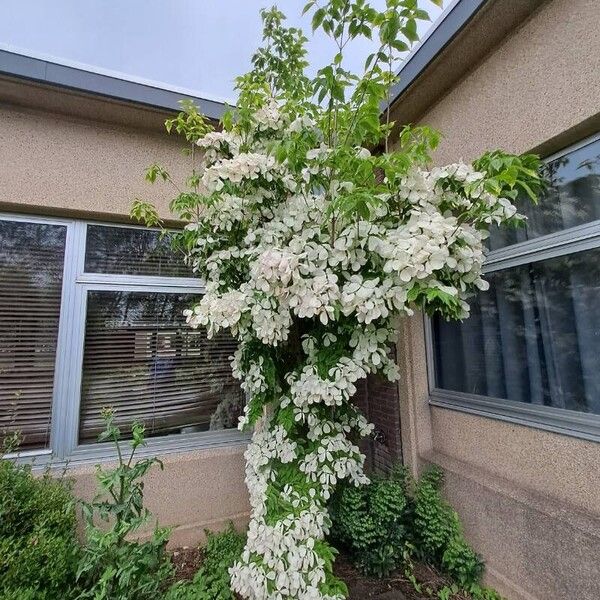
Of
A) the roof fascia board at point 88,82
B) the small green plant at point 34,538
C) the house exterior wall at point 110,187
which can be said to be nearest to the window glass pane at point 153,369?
the house exterior wall at point 110,187

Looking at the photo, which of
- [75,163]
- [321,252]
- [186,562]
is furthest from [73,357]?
[321,252]

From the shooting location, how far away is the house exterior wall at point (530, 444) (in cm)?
203

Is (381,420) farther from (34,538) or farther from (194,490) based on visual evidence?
(34,538)

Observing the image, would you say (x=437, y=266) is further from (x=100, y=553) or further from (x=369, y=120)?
(x=100, y=553)

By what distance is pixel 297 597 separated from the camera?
1.91 metres

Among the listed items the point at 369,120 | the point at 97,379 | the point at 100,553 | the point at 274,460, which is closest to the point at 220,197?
the point at 369,120

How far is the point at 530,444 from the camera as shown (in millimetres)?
2352

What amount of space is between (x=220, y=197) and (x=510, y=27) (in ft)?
8.12

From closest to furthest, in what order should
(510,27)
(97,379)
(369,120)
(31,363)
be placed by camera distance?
1. (369,120)
2. (510,27)
3. (31,363)
4. (97,379)

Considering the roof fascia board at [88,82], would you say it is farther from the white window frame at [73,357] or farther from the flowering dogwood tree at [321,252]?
the white window frame at [73,357]

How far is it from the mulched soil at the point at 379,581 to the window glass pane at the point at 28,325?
163cm

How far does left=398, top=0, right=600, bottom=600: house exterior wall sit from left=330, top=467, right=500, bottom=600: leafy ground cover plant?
138 mm

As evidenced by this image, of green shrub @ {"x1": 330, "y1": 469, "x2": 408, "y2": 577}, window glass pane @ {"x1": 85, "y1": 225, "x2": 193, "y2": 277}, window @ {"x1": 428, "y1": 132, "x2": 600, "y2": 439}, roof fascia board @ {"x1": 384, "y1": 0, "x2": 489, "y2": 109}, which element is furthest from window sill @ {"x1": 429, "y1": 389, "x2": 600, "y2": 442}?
window glass pane @ {"x1": 85, "y1": 225, "x2": 193, "y2": 277}

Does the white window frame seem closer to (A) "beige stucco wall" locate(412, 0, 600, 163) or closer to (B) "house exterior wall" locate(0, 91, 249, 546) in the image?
(B) "house exterior wall" locate(0, 91, 249, 546)
